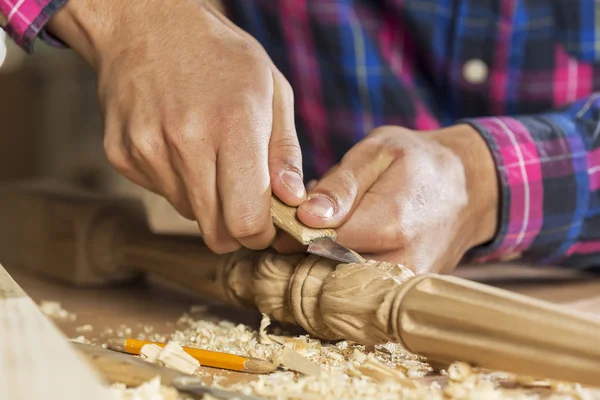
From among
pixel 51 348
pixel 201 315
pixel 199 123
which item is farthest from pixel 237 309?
pixel 51 348

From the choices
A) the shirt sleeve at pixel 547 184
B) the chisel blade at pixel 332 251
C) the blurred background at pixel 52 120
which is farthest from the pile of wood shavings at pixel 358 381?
the blurred background at pixel 52 120

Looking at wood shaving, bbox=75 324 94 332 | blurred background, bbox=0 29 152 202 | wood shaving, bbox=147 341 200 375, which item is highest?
wood shaving, bbox=147 341 200 375

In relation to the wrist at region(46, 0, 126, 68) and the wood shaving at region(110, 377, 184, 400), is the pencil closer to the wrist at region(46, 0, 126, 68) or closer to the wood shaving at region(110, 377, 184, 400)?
the wood shaving at region(110, 377, 184, 400)

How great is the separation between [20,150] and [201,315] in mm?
2688

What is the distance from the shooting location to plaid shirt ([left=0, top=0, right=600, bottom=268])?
1.59 meters

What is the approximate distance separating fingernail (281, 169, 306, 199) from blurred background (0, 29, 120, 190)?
2.70 meters

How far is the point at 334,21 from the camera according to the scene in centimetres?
182

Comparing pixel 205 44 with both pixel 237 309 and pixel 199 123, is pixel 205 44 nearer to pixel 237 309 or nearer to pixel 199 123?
pixel 199 123

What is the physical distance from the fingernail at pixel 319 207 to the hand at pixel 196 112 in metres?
0.02

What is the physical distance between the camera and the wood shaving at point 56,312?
A: 1.31 m

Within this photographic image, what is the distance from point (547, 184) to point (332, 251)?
26.0 inches

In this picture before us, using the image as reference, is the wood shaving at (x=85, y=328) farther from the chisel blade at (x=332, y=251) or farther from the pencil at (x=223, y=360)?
the chisel blade at (x=332, y=251)

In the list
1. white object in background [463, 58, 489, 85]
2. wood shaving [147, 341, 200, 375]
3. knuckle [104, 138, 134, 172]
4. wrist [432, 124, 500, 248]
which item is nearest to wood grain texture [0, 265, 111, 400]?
wood shaving [147, 341, 200, 375]

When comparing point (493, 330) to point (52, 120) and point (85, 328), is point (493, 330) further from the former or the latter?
point (52, 120)
